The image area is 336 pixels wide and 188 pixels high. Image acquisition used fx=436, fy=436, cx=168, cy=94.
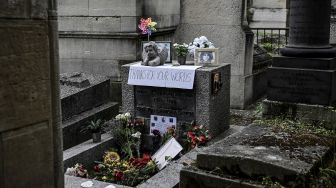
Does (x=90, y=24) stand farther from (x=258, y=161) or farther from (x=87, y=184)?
(x=258, y=161)

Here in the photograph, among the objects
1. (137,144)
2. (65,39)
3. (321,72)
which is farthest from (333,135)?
(65,39)

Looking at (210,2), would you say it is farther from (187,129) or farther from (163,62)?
(187,129)

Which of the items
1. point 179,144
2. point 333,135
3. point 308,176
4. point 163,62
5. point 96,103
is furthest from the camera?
point 96,103

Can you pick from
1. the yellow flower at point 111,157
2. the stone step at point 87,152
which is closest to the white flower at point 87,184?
the stone step at point 87,152

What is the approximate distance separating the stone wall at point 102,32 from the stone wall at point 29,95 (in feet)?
21.6

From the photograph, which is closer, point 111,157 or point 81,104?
point 111,157

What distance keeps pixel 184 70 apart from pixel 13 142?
475 cm

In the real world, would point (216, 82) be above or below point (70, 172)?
above

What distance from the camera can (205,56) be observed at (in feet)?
24.0

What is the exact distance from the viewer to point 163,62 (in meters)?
7.37

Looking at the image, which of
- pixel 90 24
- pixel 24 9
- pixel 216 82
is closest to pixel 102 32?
pixel 90 24

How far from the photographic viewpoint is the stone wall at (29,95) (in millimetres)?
2186

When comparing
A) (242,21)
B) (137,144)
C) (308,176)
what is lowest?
(137,144)

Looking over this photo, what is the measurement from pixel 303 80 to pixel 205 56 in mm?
1808
